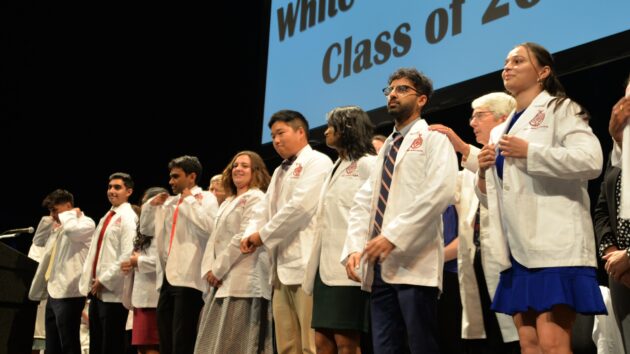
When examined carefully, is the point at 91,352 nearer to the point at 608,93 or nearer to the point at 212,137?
the point at 212,137

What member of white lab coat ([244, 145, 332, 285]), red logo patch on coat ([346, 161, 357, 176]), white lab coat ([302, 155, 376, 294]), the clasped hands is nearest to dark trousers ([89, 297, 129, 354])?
white lab coat ([244, 145, 332, 285])

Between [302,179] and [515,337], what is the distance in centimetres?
138

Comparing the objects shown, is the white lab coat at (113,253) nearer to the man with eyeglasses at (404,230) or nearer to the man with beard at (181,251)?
the man with beard at (181,251)

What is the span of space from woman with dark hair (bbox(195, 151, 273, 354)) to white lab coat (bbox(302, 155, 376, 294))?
78 cm

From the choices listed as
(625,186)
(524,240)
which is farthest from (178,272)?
(625,186)

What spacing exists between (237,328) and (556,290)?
89.4 inches

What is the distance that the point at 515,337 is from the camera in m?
3.25

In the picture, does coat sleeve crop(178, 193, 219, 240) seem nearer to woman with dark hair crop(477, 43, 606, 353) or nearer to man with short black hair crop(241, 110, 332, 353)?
man with short black hair crop(241, 110, 332, 353)

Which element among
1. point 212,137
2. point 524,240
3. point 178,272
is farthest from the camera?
point 212,137

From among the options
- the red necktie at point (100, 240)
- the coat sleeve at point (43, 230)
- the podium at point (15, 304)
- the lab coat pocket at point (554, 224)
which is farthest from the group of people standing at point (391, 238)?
the coat sleeve at point (43, 230)

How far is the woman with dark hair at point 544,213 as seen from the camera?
2416 millimetres

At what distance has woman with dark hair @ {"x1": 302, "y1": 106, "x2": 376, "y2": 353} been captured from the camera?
3354mm

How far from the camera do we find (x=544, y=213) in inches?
99.4

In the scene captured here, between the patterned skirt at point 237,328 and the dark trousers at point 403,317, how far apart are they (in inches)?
55.6
